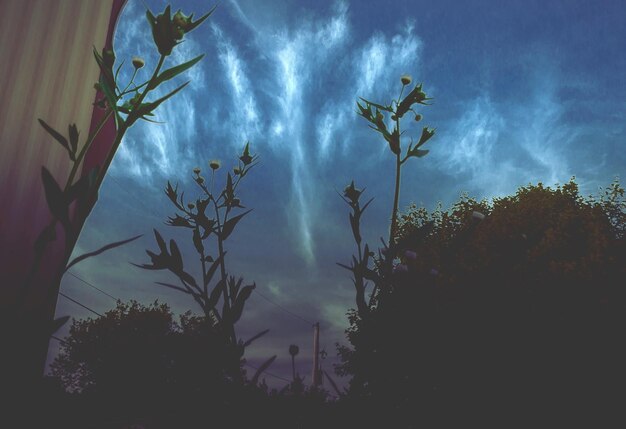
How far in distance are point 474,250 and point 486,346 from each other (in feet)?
9.81

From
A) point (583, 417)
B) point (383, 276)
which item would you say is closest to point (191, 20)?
point (383, 276)

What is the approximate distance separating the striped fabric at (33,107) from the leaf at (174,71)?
3.58 feet

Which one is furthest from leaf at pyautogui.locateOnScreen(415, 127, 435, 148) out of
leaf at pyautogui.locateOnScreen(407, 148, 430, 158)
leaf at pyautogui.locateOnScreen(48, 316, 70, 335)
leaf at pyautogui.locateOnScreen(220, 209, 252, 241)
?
leaf at pyautogui.locateOnScreen(48, 316, 70, 335)

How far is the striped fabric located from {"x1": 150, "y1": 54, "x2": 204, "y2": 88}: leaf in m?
Answer: 1.09

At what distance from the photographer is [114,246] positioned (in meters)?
1.01

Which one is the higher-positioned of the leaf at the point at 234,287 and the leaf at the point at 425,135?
the leaf at the point at 425,135

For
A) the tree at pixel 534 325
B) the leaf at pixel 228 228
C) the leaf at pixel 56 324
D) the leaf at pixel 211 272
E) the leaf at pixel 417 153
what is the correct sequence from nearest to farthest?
the leaf at pixel 56 324
the leaf at pixel 211 272
the leaf at pixel 417 153
the leaf at pixel 228 228
the tree at pixel 534 325

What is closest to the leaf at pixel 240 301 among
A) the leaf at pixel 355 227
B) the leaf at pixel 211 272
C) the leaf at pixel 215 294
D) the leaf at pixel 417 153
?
the leaf at pixel 215 294

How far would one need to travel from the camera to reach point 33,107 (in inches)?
83.0

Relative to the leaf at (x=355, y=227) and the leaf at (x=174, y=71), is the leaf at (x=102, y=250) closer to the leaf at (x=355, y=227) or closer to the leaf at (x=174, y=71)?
the leaf at (x=174, y=71)

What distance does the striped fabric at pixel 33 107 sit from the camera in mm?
1972

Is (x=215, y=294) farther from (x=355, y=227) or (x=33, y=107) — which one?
(x=33, y=107)

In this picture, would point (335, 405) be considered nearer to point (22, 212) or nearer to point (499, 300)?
point (22, 212)

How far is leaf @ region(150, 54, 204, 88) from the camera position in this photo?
1.00 metres
